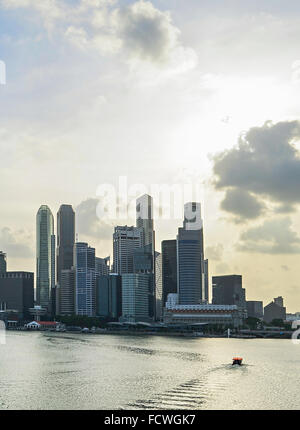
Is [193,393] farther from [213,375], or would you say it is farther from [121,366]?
[121,366]

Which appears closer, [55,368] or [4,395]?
[4,395]

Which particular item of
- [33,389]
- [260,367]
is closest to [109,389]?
[33,389]

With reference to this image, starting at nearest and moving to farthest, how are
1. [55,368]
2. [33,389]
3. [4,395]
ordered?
1. [4,395]
2. [33,389]
3. [55,368]
